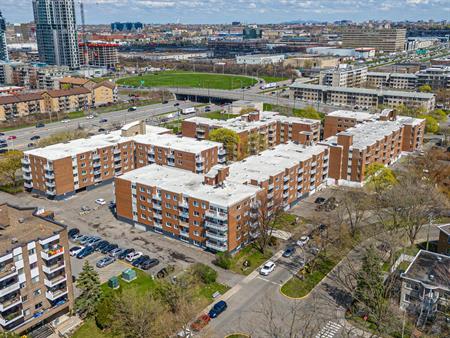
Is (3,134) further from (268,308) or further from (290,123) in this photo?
(268,308)

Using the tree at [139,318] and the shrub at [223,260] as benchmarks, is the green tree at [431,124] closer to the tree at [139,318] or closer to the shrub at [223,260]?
the shrub at [223,260]

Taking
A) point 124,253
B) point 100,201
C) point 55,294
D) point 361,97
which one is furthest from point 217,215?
point 361,97

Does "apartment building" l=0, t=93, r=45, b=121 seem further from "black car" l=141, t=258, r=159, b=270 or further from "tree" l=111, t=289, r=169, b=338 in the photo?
"tree" l=111, t=289, r=169, b=338

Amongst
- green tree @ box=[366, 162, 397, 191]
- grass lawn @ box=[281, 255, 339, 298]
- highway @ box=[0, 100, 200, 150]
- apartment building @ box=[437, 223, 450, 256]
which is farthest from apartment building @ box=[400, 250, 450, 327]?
highway @ box=[0, 100, 200, 150]

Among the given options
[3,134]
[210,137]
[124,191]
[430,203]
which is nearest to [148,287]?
[124,191]

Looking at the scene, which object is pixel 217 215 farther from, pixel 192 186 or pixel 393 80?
pixel 393 80

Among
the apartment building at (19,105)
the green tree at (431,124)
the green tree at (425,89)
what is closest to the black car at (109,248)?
the green tree at (431,124)
